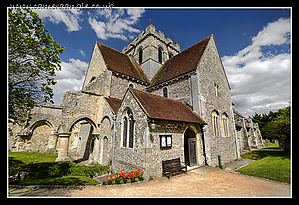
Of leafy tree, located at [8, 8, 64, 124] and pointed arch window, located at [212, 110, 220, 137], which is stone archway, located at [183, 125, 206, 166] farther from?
leafy tree, located at [8, 8, 64, 124]

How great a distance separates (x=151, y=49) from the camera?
71.7 ft

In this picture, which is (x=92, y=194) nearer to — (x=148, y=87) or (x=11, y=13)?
(x=11, y=13)

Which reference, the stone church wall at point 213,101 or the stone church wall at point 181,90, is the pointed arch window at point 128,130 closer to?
the stone church wall at point 181,90

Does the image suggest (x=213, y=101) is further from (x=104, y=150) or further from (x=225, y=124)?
(x=104, y=150)

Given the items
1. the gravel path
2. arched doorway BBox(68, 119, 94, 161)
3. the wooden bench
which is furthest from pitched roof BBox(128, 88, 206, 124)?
arched doorway BBox(68, 119, 94, 161)

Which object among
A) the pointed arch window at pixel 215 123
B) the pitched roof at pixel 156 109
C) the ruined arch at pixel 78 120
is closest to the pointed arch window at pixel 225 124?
the pointed arch window at pixel 215 123

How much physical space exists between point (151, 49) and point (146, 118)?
56.0 feet

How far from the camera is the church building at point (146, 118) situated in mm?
8375

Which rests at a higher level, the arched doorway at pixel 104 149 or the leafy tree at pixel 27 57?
the leafy tree at pixel 27 57

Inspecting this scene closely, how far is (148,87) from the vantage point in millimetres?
17359

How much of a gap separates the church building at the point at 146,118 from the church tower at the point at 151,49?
0.79ft

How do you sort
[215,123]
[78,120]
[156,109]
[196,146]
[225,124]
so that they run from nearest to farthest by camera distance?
[156,109], [196,146], [78,120], [215,123], [225,124]

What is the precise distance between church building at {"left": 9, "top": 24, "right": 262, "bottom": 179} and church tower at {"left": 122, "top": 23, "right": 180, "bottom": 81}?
242mm

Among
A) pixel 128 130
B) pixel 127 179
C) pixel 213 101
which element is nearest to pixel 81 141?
pixel 128 130
